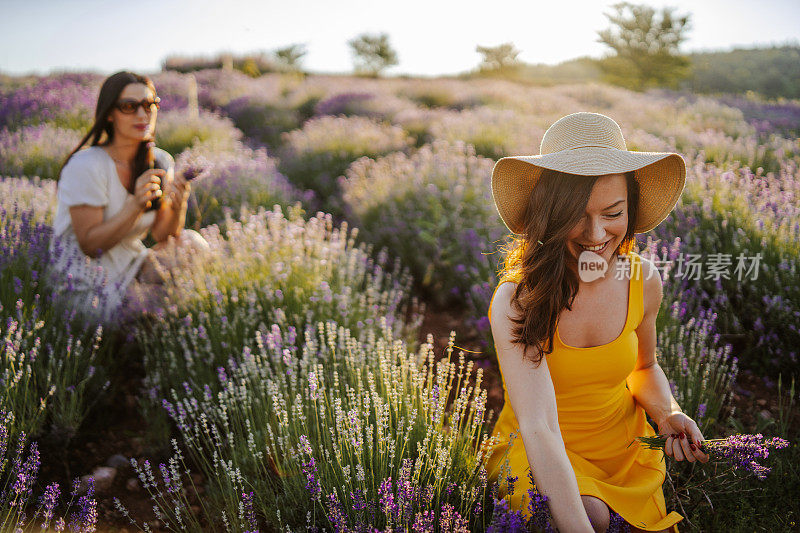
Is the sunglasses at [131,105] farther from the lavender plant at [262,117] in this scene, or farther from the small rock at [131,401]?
the lavender plant at [262,117]

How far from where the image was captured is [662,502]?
1.88 meters

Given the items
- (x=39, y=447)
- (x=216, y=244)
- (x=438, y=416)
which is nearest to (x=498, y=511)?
(x=438, y=416)

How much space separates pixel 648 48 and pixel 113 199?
22492mm

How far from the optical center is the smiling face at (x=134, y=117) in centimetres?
341

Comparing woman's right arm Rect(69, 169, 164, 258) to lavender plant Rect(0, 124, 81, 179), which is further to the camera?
lavender plant Rect(0, 124, 81, 179)

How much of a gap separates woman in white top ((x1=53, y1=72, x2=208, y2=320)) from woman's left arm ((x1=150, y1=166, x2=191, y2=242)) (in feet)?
0.04

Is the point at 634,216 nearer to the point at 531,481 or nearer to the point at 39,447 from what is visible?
the point at 531,481

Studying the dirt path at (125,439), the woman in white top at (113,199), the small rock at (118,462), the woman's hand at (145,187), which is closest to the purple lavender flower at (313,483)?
the dirt path at (125,439)

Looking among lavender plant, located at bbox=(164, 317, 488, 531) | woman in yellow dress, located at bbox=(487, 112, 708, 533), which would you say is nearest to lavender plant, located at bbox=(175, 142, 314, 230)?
lavender plant, located at bbox=(164, 317, 488, 531)

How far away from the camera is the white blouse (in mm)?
3275

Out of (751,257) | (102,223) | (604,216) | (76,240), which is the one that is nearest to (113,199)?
(102,223)

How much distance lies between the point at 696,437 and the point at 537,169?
0.97m

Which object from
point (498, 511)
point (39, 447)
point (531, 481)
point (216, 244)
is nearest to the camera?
point (498, 511)

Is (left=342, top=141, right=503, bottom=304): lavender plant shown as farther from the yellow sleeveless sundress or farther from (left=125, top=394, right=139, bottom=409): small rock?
(left=125, top=394, right=139, bottom=409): small rock
